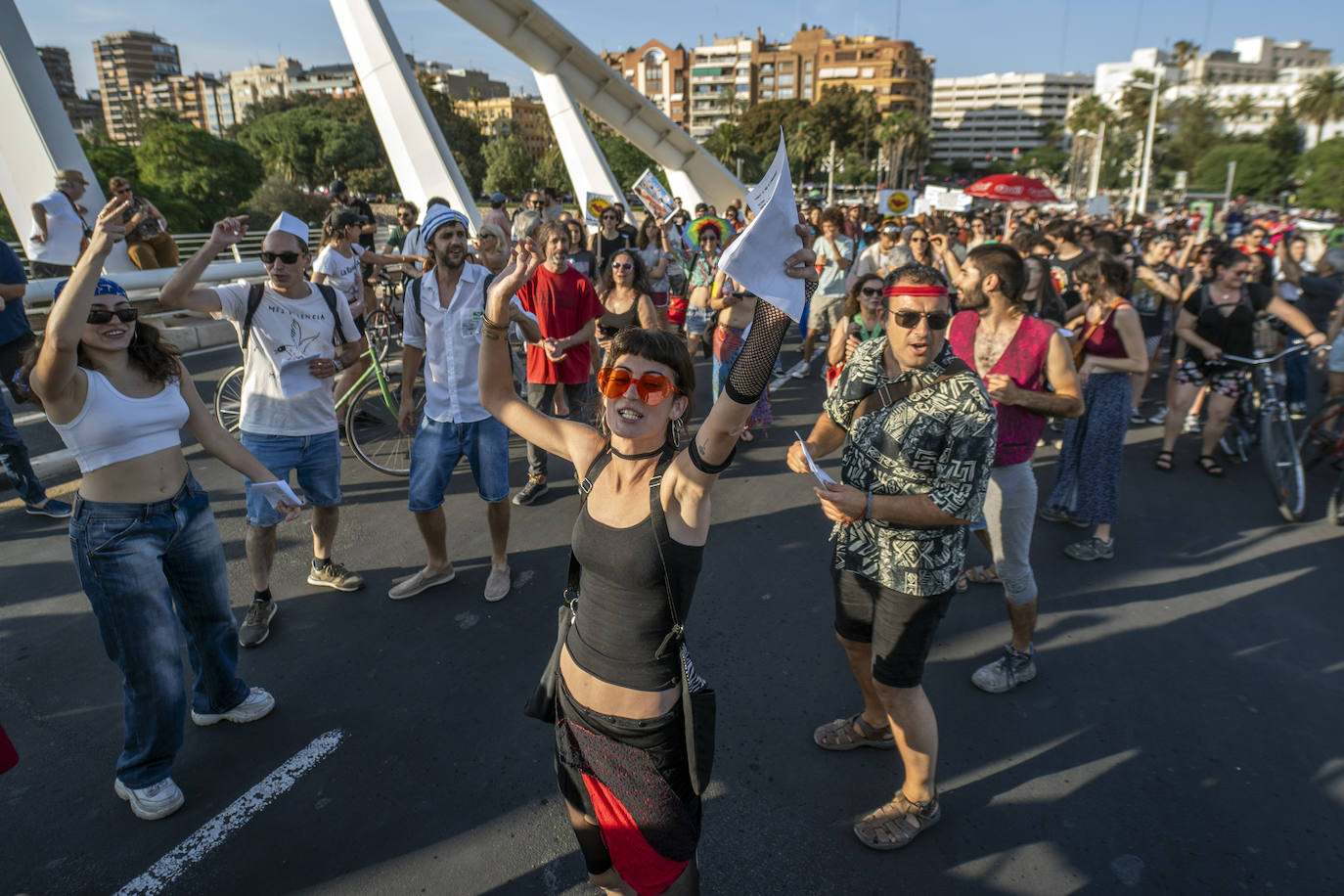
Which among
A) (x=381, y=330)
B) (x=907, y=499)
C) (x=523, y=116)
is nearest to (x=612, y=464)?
(x=907, y=499)

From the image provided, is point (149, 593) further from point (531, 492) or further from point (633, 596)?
point (531, 492)

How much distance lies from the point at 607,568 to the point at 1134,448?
7057mm

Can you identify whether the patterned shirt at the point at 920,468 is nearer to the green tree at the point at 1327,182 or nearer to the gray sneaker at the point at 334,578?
the gray sneaker at the point at 334,578

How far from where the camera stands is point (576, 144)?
23.3 meters

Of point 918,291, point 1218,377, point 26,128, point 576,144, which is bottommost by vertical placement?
point 1218,377

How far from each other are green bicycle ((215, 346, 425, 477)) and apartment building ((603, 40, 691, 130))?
14384 cm

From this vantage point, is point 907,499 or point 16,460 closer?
point 907,499

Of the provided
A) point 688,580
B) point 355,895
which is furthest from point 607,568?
point 355,895


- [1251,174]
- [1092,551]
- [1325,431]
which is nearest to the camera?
[1092,551]

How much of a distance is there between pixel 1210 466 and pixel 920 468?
18.7 ft

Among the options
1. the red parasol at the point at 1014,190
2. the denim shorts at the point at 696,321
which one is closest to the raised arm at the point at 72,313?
the denim shorts at the point at 696,321

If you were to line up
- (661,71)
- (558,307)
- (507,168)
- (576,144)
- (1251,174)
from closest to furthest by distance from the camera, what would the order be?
(558,307) → (576,144) → (507,168) → (1251,174) → (661,71)

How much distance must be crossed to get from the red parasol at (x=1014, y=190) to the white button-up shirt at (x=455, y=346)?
524 inches

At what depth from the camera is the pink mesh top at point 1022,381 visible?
11.5ft
